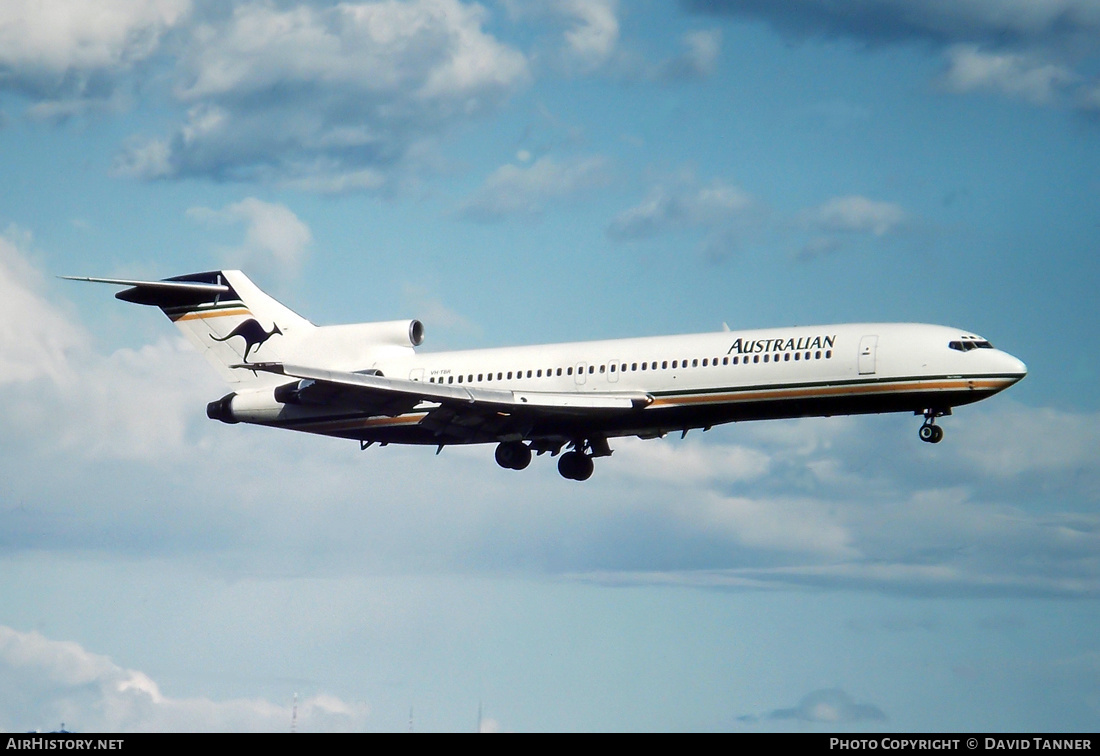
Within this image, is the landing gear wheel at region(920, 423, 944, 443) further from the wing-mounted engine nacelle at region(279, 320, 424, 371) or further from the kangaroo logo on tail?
the kangaroo logo on tail

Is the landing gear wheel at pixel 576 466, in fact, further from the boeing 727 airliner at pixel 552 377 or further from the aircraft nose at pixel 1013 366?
the aircraft nose at pixel 1013 366

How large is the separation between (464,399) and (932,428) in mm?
14759

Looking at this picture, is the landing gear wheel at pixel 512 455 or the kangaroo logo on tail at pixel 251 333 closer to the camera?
the landing gear wheel at pixel 512 455

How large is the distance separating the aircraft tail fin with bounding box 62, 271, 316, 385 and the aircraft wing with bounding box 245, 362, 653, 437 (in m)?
7.06

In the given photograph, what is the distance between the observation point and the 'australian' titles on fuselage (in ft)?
151

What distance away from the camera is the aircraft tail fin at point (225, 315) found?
5694cm

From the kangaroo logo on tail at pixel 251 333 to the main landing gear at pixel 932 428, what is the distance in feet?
81.2

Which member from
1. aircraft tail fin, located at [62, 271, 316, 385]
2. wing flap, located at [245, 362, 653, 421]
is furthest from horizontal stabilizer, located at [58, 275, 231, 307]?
wing flap, located at [245, 362, 653, 421]

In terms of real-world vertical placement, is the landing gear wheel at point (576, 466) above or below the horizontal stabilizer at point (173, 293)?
below

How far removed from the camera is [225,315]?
188 feet

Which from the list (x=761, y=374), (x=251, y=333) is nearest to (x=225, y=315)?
(x=251, y=333)

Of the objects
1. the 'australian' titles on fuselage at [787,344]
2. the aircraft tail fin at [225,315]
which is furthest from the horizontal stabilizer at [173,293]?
Result: the 'australian' titles on fuselage at [787,344]
